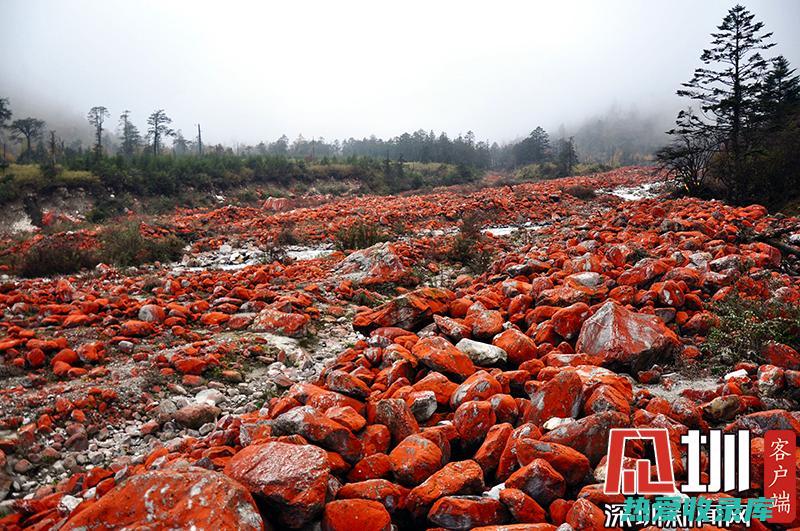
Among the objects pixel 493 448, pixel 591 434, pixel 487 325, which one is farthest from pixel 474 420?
pixel 487 325

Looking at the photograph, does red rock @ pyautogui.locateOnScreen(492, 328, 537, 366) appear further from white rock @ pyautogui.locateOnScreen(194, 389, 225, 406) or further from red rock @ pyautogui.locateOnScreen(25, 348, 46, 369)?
red rock @ pyautogui.locateOnScreen(25, 348, 46, 369)

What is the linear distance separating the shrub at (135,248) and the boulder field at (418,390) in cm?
282

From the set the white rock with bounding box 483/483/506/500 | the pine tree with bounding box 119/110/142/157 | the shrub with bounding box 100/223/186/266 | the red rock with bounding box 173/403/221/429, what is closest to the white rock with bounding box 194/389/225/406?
the red rock with bounding box 173/403/221/429

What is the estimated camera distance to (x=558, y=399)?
3.02 m

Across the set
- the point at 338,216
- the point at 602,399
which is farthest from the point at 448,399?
the point at 338,216

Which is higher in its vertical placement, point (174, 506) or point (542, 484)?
point (174, 506)

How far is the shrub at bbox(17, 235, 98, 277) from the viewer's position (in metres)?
9.48

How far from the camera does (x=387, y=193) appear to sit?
108ft

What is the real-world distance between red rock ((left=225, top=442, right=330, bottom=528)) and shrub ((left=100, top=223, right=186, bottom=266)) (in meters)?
9.97

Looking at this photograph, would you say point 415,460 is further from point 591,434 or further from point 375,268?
point 375,268

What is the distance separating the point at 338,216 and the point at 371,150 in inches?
3020

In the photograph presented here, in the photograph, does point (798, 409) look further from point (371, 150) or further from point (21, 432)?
point (371, 150)

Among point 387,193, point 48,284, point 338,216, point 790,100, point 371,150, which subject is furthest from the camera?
point 371,150

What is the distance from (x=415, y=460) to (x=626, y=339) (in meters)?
2.52
